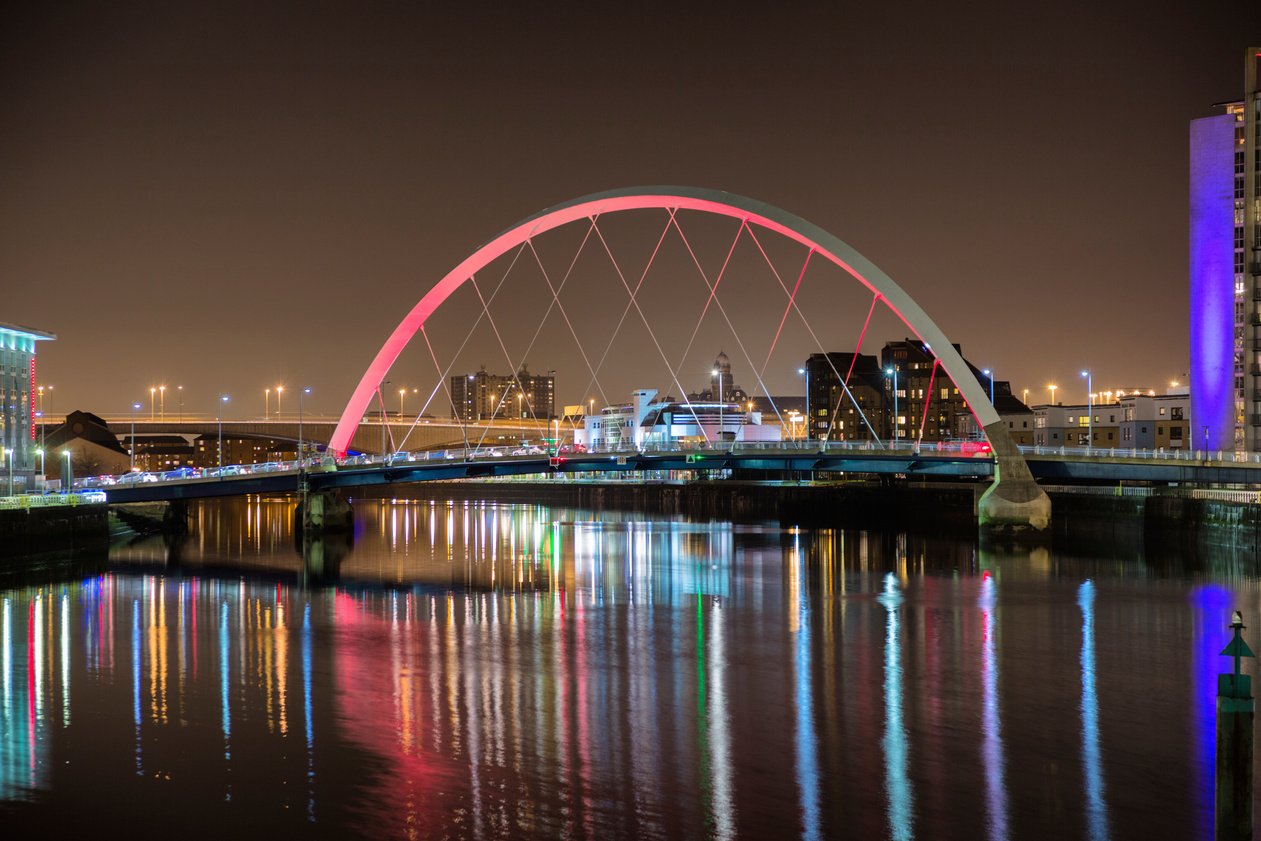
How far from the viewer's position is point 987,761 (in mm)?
17812

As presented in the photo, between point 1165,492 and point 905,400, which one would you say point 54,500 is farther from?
point 905,400

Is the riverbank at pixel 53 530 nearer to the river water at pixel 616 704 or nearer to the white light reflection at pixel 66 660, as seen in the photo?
the river water at pixel 616 704

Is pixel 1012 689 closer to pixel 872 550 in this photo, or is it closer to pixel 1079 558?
pixel 1079 558

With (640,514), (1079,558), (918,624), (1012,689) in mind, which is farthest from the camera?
(640,514)

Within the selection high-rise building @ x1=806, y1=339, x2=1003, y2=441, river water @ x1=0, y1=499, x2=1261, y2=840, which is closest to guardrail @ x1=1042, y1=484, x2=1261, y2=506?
river water @ x1=0, y1=499, x2=1261, y2=840

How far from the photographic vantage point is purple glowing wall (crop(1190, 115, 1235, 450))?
241 ft

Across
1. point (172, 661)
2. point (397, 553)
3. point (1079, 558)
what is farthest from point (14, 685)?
point (1079, 558)

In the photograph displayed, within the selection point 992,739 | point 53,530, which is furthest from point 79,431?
point 992,739

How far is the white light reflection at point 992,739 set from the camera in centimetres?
1531

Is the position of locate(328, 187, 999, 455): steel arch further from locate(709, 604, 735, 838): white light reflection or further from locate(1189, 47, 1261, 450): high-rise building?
locate(709, 604, 735, 838): white light reflection

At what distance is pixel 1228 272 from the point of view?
73875 mm

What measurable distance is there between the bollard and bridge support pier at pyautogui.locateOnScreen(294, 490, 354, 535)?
180 ft

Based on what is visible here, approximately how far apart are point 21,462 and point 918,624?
4537cm

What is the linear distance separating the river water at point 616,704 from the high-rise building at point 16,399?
1610 centimetres
